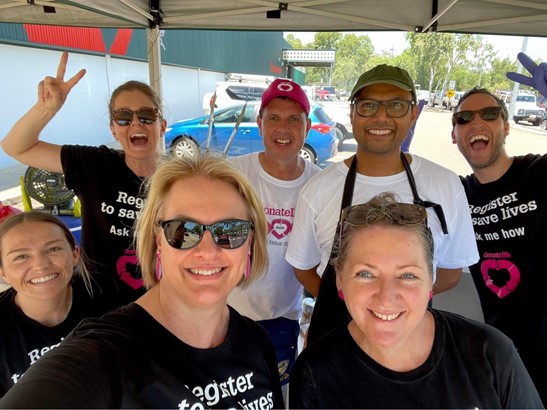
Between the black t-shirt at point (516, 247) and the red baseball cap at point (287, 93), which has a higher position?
the red baseball cap at point (287, 93)

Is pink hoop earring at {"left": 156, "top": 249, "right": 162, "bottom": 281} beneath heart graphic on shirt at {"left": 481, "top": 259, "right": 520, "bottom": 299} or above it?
above

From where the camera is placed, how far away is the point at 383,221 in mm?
1122

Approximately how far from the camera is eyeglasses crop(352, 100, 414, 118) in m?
1.63

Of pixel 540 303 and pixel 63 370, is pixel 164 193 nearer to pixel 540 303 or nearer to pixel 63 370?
pixel 63 370

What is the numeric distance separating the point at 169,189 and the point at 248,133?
7.06 m

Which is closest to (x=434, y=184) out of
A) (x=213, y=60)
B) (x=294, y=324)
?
(x=294, y=324)

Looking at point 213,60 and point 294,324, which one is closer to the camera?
point 294,324

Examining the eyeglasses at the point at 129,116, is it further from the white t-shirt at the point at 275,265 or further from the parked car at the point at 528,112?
the parked car at the point at 528,112

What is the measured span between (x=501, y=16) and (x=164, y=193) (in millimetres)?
2994

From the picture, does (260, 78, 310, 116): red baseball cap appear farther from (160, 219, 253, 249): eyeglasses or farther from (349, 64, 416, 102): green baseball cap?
(160, 219, 253, 249): eyeglasses

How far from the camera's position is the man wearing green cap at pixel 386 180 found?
Answer: 1.61 m

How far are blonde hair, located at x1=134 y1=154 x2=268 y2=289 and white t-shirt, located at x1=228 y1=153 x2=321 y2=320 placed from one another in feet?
2.45

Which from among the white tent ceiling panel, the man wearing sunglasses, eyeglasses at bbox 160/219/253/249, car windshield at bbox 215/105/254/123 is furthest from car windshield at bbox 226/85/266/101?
eyeglasses at bbox 160/219/253/249

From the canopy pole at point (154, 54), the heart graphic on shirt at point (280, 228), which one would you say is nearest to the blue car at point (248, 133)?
the canopy pole at point (154, 54)
